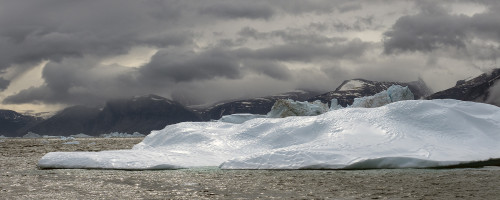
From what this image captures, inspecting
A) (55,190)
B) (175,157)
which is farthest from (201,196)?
(175,157)

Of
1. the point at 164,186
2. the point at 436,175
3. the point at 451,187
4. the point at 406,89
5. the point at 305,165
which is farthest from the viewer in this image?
the point at 406,89

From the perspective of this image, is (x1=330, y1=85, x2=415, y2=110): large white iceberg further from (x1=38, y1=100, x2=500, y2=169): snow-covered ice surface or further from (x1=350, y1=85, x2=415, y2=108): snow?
(x1=38, y1=100, x2=500, y2=169): snow-covered ice surface

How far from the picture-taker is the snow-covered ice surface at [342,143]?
12.6 metres

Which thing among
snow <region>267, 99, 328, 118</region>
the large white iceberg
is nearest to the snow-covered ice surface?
snow <region>267, 99, 328, 118</region>

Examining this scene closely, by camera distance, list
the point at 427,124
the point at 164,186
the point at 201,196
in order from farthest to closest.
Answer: the point at 427,124 < the point at 164,186 < the point at 201,196

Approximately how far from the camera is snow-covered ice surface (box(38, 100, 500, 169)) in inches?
494

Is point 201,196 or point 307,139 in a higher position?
point 307,139

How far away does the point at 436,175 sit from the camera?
10.8 metres

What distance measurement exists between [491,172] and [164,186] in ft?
26.2

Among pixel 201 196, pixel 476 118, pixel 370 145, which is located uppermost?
pixel 476 118

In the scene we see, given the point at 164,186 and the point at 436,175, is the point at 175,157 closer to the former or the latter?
the point at 164,186

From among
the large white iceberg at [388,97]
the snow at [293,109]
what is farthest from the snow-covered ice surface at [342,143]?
the large white iceberg at [388,97]

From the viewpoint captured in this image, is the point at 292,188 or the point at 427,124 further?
the point at 427,124

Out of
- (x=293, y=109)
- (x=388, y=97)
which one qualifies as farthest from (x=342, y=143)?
(x=388, y=97)
